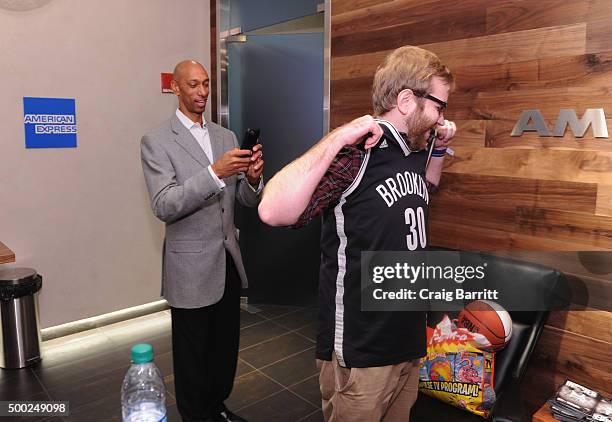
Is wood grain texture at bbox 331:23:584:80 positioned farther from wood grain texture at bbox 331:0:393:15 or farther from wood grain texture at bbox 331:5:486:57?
wood grain texture at bbox 331:0:393:15

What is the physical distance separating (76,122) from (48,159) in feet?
1.14

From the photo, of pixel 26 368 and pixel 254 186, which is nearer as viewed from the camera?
pixel 254 186

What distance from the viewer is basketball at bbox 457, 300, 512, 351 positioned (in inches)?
82.9

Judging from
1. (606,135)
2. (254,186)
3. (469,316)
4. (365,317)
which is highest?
(606,135)

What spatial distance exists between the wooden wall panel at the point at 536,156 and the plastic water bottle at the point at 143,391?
191 centimetres

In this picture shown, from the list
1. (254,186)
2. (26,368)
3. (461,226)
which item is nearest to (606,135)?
(461,226)

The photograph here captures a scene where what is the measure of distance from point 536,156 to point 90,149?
3141mm

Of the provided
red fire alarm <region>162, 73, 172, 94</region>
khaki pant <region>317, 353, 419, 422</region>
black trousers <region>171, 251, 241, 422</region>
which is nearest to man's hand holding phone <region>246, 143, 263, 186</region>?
black trousers <region>171, 251, 241, 422</region>

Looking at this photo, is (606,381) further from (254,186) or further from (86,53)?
(86,53)

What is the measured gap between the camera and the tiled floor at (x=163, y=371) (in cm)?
281

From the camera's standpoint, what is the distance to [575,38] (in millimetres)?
2172

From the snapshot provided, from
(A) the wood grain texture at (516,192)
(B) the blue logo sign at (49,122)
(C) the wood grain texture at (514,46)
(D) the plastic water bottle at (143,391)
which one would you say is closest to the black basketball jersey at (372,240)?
(D) the plastic water bottle at (143,391)

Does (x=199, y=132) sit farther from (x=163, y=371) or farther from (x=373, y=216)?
(x=163, y=371)

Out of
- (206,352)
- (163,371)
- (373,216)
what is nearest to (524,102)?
(373,216)
